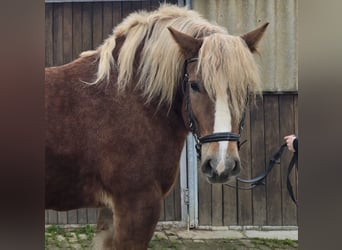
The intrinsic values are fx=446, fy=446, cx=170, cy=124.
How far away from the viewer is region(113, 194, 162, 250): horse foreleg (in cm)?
143

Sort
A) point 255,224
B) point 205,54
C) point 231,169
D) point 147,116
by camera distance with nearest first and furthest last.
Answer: point 231,169 < point 205,54 < point 147,116 < point 255,224

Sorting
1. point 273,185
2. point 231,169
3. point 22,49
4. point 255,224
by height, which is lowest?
point 255,224

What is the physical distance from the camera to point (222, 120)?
1.27 metres

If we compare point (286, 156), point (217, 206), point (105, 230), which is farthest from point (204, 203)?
point (105, 230)

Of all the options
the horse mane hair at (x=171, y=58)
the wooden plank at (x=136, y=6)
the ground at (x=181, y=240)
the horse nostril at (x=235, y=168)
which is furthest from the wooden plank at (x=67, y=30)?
the horse nostril at (x=235, y=168)

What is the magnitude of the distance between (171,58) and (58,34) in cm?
108

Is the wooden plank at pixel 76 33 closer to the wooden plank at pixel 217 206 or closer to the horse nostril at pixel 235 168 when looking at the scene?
the wooden plank at pixel 217 206

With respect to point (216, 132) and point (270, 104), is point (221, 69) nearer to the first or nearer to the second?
point (216, 132)

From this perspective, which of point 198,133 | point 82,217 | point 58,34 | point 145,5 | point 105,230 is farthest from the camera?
point 82,217

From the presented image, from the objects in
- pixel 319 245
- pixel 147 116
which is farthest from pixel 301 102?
pixel 147 116

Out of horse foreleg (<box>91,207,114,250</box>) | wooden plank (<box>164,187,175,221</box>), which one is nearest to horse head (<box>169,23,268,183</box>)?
horse foreleg (<box>91,207,114,250</box>)

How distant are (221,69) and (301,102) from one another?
454 millimetres

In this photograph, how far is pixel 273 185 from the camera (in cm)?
221

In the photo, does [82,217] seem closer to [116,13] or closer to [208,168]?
[116,13]
